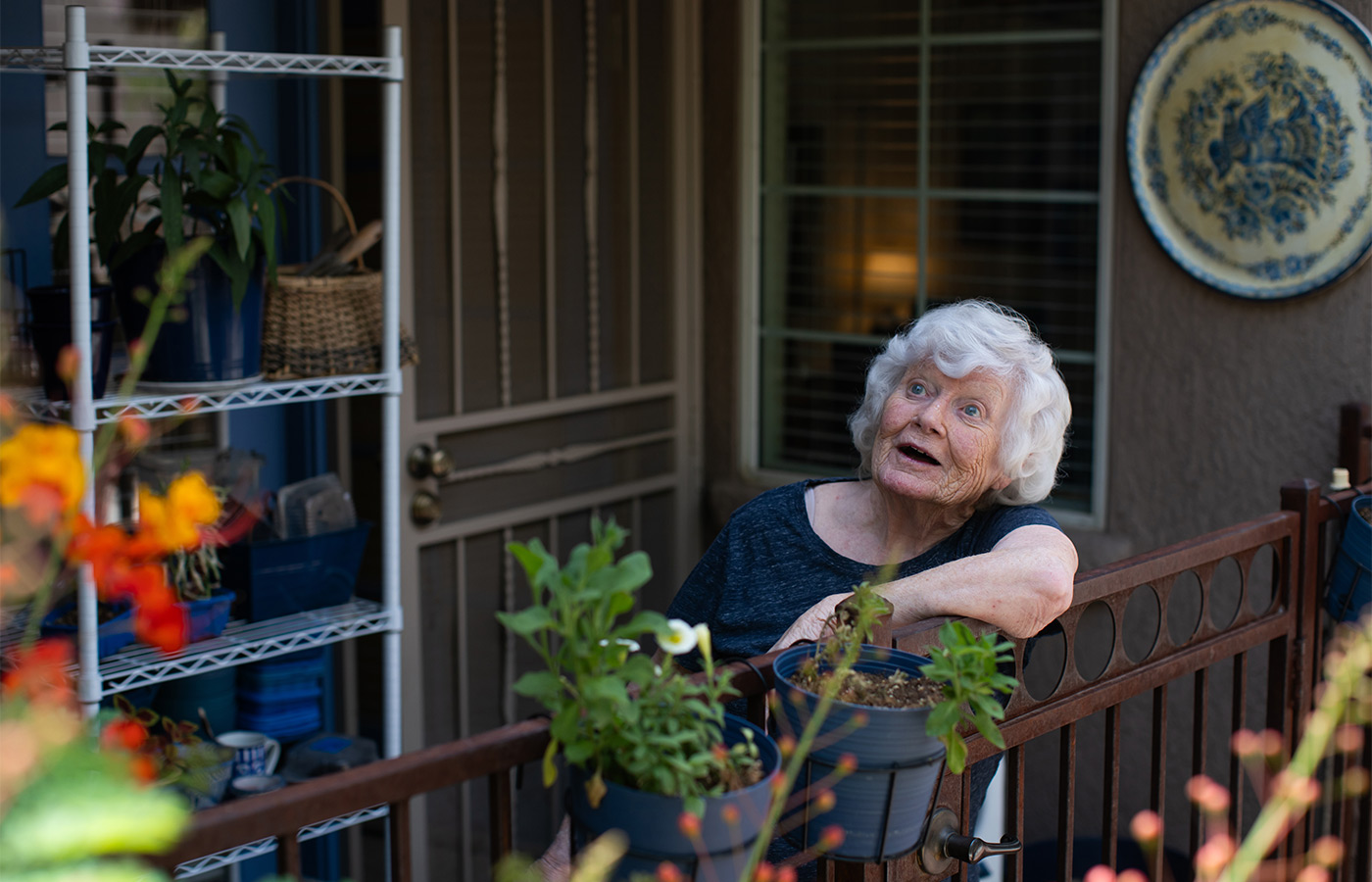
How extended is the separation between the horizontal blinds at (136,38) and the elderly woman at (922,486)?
1402 mm

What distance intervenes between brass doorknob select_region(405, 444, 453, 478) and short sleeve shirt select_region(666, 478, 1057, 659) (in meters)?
0.95

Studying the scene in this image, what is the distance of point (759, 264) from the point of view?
3354 millimetres

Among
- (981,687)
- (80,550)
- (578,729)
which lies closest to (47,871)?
(80,550)

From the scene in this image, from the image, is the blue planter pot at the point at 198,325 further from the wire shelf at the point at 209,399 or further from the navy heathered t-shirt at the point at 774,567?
the navy heathered t-shirt at the point at 774,567

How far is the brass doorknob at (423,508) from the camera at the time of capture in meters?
2.76

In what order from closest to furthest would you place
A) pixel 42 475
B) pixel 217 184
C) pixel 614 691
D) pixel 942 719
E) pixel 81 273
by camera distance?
pixel 42 475, pixel 614 691, pixel 942 719, pixel 81 273, pixel 217 184

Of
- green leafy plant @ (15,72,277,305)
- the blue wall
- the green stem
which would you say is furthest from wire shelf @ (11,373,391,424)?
the green stem

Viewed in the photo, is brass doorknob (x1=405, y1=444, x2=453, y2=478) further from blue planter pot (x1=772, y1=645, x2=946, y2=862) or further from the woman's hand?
blue planter pot (x1=772, y1=645, x2=946, y2=862)

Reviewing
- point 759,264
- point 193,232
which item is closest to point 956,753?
point 193,232

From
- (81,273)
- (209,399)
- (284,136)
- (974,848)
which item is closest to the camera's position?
(974,848)

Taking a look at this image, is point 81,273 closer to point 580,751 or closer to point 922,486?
point 922,486

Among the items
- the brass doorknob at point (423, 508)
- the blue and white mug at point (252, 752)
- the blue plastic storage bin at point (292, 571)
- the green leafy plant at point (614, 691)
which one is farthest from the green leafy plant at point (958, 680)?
the brass doorknob at point (423, 508)

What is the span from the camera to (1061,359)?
2955 millimetres

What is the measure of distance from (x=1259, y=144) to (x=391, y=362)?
1.71 m
